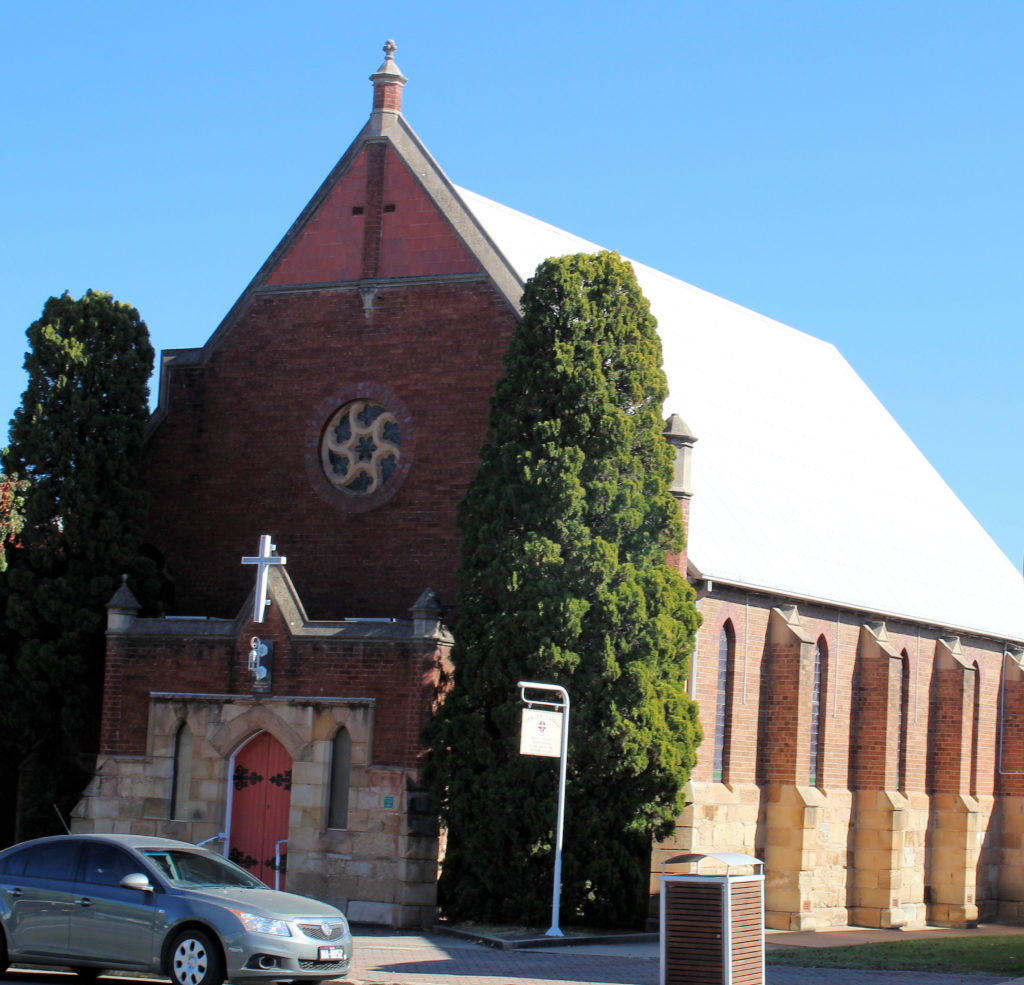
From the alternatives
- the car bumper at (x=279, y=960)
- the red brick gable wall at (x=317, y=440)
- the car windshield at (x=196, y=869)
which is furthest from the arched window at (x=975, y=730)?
the car bumper at (x=279, y=960)

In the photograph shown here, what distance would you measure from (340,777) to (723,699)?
25.1ft

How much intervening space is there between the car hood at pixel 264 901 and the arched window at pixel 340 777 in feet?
24.5

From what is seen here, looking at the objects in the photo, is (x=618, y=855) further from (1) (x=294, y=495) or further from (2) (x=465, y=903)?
(1) (x=294, y=495)

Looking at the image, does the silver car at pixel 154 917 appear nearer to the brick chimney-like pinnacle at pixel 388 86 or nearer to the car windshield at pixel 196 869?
the car windshield at pixel 196 869

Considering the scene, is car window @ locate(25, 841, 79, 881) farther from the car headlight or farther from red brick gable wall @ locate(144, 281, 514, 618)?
red brick gable wall @ locate(144, 281, 514, 618)

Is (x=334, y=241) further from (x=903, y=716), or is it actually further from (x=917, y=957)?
(x=917, y=957)

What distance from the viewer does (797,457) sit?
123ft

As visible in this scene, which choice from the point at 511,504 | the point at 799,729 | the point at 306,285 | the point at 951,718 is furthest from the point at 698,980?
the point at 951,718

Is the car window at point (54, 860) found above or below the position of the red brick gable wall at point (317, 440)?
below

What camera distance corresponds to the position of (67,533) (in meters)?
29.0

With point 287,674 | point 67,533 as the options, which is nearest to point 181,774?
point 287,674

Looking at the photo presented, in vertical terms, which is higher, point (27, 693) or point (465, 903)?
point (27, 693)

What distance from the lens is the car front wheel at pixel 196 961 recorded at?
56.1 feet

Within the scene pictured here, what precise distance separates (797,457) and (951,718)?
6.41m
